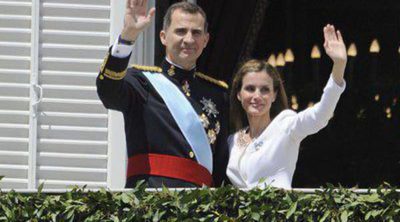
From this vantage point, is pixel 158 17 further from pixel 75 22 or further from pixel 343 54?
pixel 343 54

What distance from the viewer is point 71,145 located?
8.12 m

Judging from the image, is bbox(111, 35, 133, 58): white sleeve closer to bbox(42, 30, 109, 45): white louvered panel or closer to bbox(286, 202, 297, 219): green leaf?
bbox(286, 202, 297, 219): green leaf

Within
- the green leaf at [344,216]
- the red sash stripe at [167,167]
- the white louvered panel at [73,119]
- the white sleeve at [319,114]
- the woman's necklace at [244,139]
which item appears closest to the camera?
the green leaf at [344,216]

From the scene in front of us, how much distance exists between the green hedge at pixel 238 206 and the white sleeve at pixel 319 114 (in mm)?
335

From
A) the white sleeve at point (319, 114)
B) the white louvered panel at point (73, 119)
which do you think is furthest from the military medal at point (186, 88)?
the white louvered panel at point (73, 119)

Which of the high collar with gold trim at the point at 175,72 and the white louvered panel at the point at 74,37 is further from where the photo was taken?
the white louvered panel at the point at 74,37

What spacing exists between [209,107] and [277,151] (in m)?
0.44

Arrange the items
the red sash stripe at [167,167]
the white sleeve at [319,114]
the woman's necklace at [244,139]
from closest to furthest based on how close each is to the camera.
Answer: the white sleeve at [319,114] < the red sash stripe at [167,167] < the woman's necklace at [244,139]

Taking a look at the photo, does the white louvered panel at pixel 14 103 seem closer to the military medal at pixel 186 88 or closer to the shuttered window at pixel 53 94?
the shuttered window at pixel 53 94

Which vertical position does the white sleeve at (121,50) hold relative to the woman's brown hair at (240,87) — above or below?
above

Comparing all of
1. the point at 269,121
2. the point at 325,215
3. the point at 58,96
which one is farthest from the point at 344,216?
the point at 58,96

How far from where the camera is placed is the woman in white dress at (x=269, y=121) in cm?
659

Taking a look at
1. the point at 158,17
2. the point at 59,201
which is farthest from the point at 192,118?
the point at 158,17

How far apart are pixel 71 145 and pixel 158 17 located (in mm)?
1194
